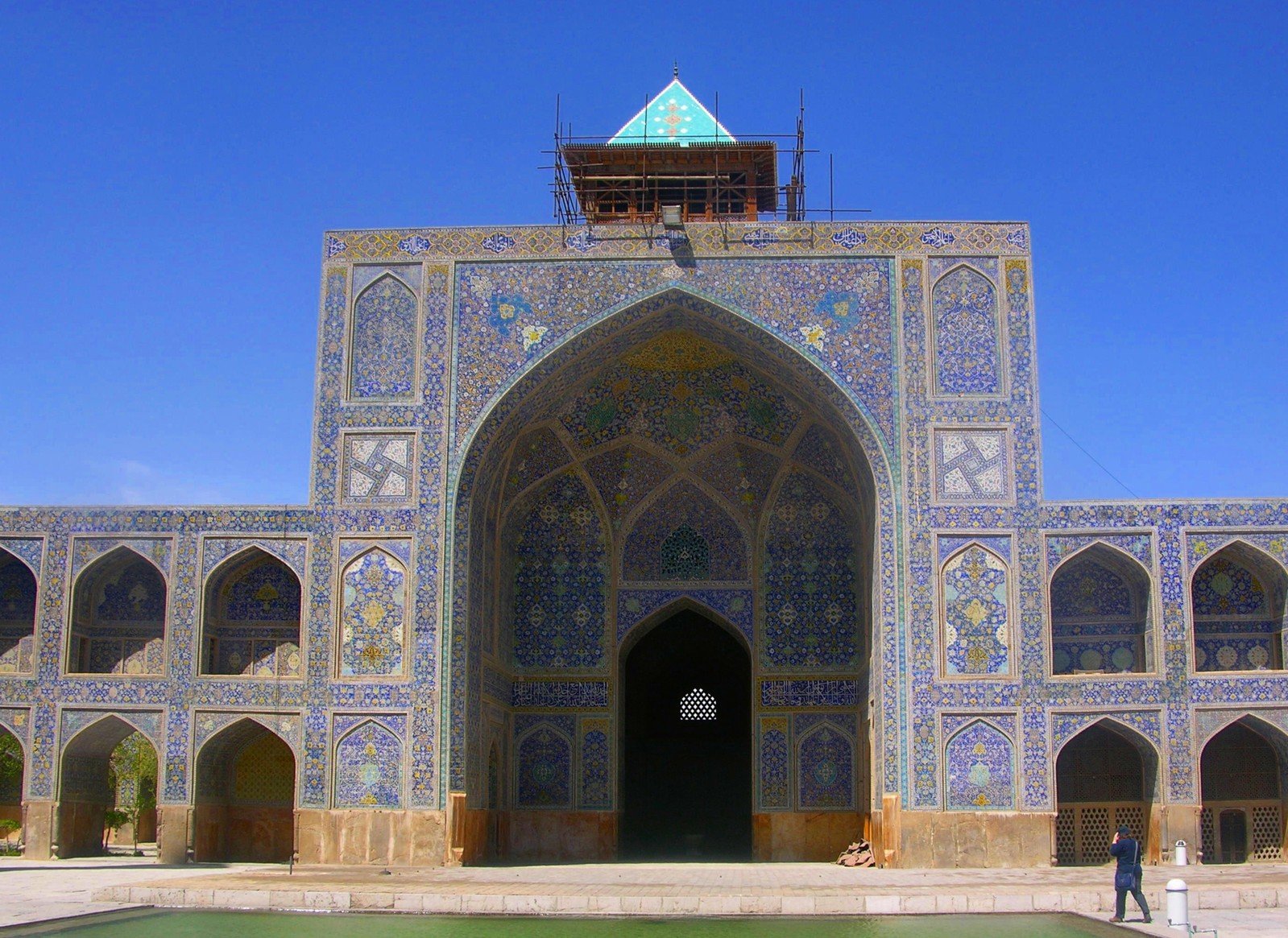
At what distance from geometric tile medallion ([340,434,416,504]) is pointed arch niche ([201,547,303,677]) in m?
1.37

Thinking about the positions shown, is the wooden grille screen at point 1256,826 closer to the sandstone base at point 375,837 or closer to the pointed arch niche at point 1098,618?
the pointed arch niche at point 1098,618

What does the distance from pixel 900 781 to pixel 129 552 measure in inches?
327

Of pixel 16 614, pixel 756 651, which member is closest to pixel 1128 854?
pixel 756 651

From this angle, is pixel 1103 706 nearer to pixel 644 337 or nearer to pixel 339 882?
pixel 644 337

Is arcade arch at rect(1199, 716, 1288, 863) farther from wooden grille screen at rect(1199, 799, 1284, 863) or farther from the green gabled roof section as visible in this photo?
the green gabled roof section

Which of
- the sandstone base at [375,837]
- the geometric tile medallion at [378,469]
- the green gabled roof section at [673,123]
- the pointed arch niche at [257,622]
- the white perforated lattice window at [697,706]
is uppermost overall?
the green gabled roof section at [673,123]

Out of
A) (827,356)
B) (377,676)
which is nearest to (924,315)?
(827,356)

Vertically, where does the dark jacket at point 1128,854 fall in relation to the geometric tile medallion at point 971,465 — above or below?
below

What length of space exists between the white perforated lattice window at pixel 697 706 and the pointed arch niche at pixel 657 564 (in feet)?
11.7

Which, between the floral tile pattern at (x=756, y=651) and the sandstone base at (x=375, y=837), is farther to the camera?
the floral tile pattern at (x=756, y=651)

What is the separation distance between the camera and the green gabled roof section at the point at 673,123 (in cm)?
2055

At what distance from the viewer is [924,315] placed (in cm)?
1577

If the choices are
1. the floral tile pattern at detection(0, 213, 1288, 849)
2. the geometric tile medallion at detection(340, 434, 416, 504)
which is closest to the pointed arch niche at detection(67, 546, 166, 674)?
the floral tile pattern at detection(0, 213, 1288, 849)

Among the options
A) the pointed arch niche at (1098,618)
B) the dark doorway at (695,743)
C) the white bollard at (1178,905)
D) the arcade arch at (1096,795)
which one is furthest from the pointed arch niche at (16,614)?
the white bollard at (1178,905)
